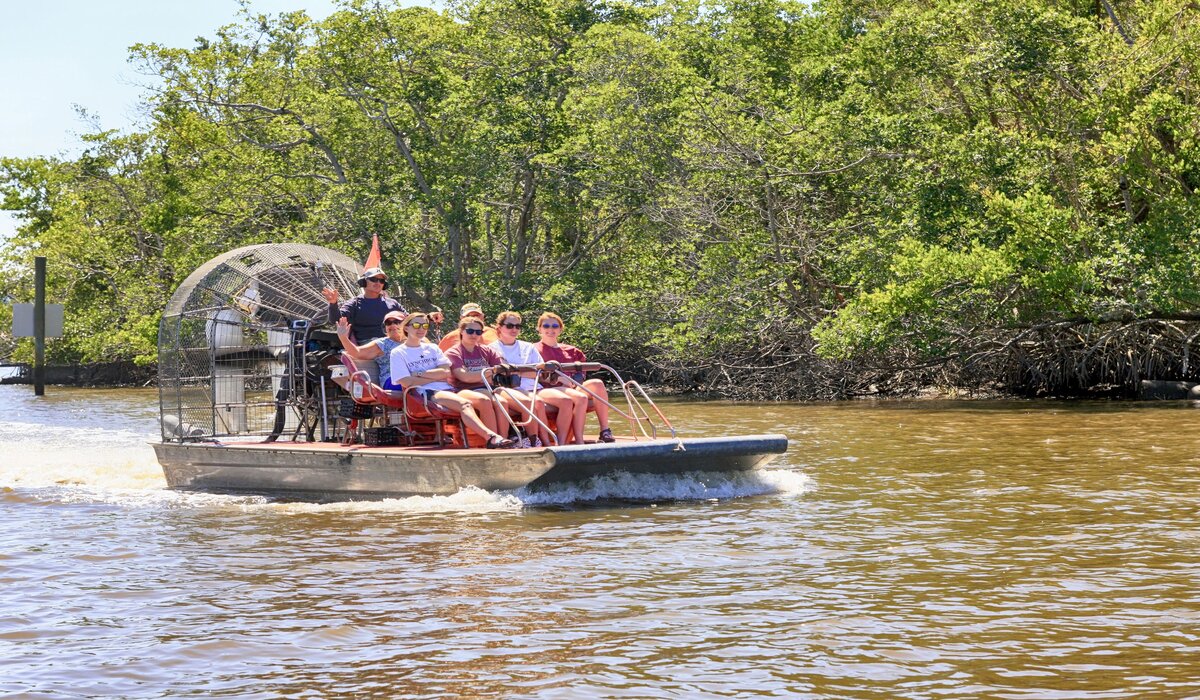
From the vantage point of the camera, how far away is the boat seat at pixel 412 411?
14.1m

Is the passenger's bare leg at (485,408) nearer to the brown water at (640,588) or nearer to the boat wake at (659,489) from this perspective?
the brown water at (640,588)

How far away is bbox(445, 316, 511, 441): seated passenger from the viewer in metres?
13.6

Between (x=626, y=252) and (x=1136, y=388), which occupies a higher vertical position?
(x=626, y=252)

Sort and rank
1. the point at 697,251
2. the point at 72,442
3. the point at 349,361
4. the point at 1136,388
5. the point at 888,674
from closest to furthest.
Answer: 1. the point at 888,674
2. the point at 349,361
3. the point at 72,442
4. the point at 1136,388
5. the point at 697,251

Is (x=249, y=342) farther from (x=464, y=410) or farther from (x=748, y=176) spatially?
(x=748, y=176)

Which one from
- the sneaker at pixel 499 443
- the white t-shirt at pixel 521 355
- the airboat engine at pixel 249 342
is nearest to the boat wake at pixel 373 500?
the sneaker at pixel 499 443

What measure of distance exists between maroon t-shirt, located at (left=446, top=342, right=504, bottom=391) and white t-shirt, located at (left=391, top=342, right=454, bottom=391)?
113mm

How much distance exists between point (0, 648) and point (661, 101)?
28537mm

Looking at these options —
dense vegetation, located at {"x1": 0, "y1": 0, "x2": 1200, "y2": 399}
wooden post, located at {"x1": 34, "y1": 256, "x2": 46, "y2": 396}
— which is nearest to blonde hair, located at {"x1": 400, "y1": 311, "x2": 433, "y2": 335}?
dense vegetation, located at {"x1": 0, "y1": 0, "x2": 1200, "y2": 399}

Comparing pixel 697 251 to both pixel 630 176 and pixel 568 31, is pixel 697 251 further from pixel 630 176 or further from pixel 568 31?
pixel 568 31

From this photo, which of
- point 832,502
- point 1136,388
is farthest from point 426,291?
point 832,502

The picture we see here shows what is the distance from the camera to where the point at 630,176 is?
117ft

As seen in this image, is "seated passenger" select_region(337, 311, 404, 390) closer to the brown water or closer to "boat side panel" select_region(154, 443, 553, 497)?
"boat side panel" select_region(154, 443, 553, 497)

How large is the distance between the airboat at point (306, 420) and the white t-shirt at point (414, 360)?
35cm
